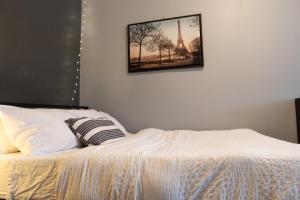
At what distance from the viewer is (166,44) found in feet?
8.21

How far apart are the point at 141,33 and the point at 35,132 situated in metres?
1.66

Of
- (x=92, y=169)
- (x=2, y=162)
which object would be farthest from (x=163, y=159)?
(x=2, y=162)

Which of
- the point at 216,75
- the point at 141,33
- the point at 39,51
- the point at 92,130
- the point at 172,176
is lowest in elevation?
the point at 172,176

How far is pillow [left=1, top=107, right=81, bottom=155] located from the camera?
1.34 metres

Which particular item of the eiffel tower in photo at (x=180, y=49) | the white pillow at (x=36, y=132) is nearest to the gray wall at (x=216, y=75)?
the eiffel tower in photo at (x=180, y=49)

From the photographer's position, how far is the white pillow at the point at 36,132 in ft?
4.40

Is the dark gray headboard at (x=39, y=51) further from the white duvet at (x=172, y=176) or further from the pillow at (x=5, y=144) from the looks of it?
the white duvet at (x=172, y=176)

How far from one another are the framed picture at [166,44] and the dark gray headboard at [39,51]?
695mm

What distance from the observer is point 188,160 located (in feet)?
3.25

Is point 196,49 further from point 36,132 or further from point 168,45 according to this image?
point 36,132

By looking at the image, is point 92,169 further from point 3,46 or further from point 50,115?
point 3,46

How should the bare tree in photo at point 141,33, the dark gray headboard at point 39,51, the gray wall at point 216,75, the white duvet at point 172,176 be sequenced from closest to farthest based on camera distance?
the white duvet at point 172,176 < the dark gray headboard at point 39,51 < the gray wall at point 216,75 < the bare tree in photo at point 141,33

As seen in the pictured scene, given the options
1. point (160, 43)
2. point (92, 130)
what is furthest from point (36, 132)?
point (160, 43)

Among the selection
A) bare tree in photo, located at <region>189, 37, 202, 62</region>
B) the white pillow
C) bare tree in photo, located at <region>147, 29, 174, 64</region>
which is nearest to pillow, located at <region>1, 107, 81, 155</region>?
the white pillow
